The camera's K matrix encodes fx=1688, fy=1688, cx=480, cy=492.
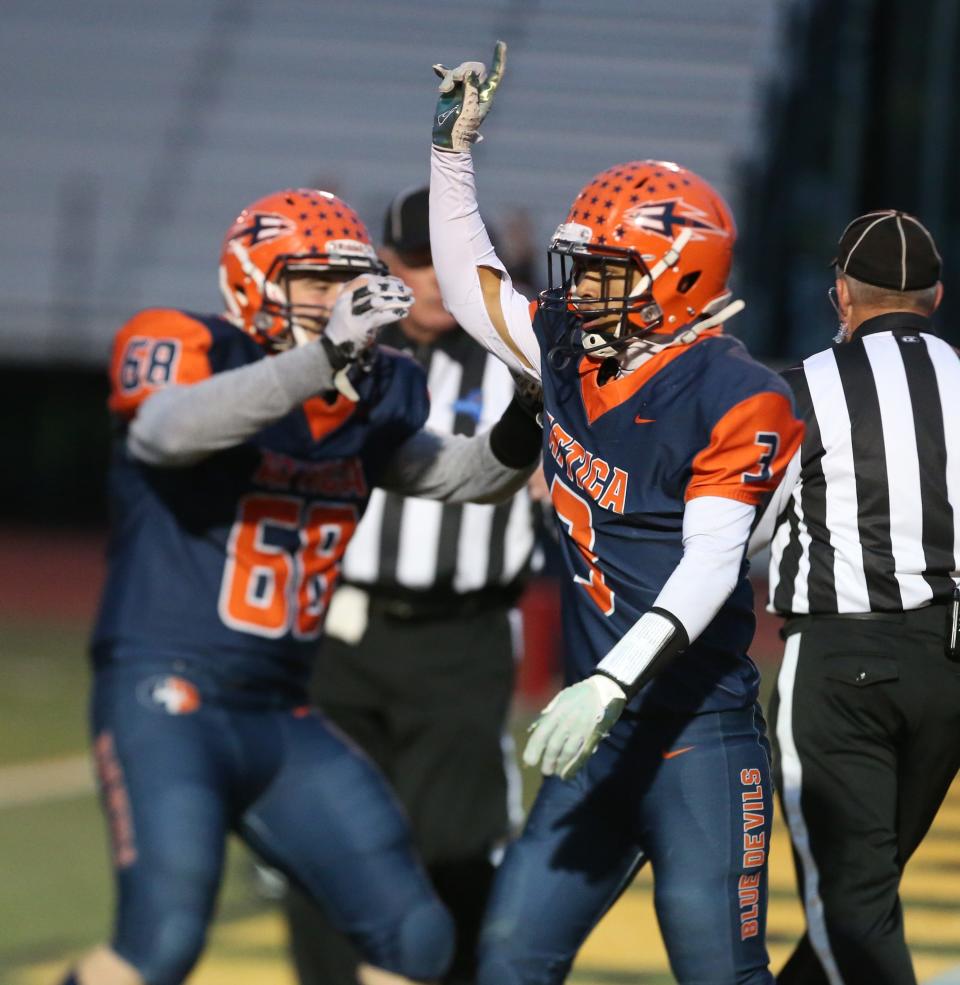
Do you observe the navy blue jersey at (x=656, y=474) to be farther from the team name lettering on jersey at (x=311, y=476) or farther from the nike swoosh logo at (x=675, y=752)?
the team name lettering on jersey at (x=311, y=476)

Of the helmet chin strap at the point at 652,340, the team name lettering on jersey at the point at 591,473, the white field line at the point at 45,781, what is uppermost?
the helmet chin strap at the point at 652,340

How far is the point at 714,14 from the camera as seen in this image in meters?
15.0

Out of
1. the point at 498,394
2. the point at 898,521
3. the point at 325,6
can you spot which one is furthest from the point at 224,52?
the point at 898,521

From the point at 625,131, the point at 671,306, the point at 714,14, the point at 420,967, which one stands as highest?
the point at 714,14

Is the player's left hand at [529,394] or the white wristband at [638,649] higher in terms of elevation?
the player's left hand at [529,394]

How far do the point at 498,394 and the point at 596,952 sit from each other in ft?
4.85

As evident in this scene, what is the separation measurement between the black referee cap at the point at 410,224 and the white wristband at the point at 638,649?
5.54 ft

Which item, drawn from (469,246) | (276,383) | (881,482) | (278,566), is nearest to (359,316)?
(276,383)

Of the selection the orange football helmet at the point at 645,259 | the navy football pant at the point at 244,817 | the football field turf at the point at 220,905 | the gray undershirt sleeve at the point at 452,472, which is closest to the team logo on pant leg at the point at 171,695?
the navy football pant at the point at 244,817

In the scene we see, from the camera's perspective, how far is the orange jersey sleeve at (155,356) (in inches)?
119

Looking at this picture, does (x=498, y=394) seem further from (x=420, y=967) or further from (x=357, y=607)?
(x=420, y=967)

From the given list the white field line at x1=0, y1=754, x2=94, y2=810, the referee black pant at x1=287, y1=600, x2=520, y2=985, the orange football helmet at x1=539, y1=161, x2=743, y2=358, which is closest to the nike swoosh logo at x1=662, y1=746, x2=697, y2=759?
the orange football helmet at x1=539, y1=161, x2=743, y2=358

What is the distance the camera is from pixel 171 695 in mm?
2953

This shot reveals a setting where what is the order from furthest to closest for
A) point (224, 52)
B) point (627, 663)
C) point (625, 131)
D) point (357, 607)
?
point (224, 52), point (625, 131), point (357, 607), point (627, 663)
